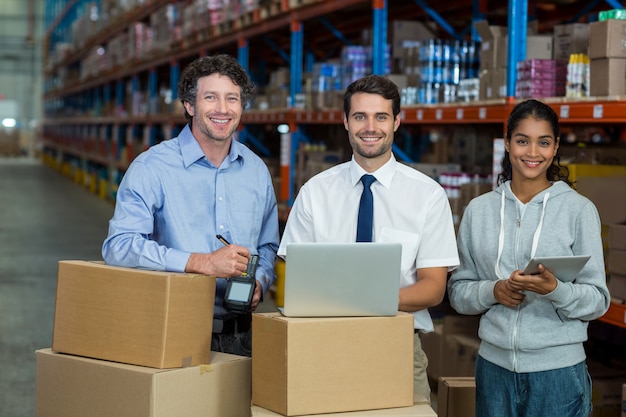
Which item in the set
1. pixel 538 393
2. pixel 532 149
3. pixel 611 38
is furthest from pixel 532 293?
pixel 611 38

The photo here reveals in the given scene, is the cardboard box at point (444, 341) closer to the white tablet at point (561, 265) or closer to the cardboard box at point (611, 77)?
the cardboard box at point (611, 77)

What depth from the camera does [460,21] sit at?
8047 mm

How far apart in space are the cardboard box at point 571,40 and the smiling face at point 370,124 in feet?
7.58

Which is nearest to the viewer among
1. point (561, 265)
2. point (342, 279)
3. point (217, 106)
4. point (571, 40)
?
point (342, 279)

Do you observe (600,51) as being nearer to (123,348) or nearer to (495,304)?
Answer: (495,304)

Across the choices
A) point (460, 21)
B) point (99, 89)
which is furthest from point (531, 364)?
point (99, 89)

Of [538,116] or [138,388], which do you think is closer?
[138,388]

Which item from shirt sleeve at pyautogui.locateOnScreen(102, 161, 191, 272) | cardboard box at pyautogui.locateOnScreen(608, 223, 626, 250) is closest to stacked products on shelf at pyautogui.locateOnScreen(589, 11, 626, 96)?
cardboard box at pyautogui.locateOnScreen(608, 223, 626, 250)

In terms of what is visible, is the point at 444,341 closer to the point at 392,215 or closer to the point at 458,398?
the point at 458,398

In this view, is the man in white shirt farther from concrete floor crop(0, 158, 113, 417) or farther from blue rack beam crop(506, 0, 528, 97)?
concrete floor crop(0, 158, 113, 417)

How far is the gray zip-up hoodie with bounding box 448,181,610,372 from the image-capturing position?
8.94ft

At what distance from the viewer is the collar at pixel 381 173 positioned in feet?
9.32

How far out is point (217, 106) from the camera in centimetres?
295

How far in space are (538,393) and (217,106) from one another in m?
1.35
